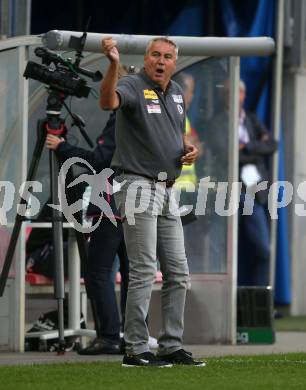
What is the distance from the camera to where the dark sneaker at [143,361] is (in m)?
9.54

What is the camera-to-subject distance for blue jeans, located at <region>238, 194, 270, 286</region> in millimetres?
15625

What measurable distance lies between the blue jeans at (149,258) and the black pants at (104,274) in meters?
1.21

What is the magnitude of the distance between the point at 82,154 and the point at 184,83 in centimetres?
217

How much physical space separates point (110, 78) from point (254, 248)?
687 cm

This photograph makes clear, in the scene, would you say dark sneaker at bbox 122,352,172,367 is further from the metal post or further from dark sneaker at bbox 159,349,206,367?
the metal post

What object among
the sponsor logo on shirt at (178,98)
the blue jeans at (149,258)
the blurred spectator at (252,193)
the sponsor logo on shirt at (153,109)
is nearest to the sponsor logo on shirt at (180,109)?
the sponsor logo on shirt at (178,98)

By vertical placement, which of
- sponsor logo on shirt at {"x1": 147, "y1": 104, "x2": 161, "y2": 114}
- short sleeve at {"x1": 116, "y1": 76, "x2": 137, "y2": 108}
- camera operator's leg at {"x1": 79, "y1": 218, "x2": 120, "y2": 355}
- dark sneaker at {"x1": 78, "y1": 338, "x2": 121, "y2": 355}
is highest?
short sleeve at {"x1": 116, "y1": 76, "x2": 137, "y2": 108}

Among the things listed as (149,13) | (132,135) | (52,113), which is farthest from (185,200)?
(149,13)

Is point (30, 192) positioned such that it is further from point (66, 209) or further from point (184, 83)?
point (184, 83)

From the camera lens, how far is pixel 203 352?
451 inches

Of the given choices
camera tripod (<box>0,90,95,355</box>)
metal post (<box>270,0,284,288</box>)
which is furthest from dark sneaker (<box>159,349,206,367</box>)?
metal post (<box>270,0,284,288</box>)

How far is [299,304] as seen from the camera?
16422 mm

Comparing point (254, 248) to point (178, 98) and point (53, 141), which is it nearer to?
point (53, 141)

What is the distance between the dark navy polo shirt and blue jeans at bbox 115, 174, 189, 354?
106 mm
